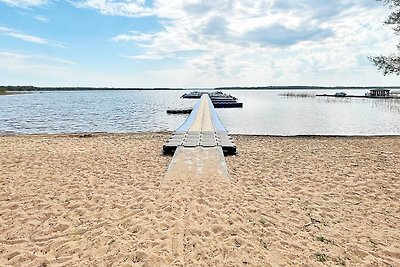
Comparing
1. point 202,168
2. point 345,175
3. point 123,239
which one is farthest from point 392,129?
point 123,239

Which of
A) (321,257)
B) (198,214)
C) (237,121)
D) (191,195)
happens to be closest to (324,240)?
(321,257)

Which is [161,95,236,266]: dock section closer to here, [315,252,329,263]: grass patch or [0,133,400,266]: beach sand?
[0,133,400,266]: beach sand

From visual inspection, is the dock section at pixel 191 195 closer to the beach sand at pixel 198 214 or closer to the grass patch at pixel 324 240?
the beach sand at pixel 198 214

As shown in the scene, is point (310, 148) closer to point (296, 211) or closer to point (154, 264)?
point (296, 211)

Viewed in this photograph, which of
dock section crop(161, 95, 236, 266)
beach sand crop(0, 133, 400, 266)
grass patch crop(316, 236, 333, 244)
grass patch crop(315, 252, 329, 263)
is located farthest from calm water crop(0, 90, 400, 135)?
grass patch crop(315, 252, 329, 263)

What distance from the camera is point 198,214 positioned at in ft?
18.6

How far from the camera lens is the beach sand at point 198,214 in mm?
4387

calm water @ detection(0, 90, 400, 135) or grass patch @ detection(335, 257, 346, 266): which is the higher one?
calm water @ detection(0, 90, 400, 135)

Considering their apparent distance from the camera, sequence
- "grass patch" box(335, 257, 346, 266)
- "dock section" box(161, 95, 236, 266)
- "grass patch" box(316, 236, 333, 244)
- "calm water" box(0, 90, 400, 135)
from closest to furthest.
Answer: "grass patch" box(335, 257, 346, 266)
"dock section" box(161, 95, 236, 266)
"grass patch" box(316, 236, 333, 244)
"calm water" box(0, 90, 400, 135)

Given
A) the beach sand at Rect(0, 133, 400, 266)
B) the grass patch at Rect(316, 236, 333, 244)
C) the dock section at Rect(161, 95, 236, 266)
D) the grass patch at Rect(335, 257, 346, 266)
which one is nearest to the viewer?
the grass patch at Rect(335, 257, 346, 266)

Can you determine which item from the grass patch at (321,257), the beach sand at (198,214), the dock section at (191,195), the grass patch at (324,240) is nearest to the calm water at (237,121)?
the dock section at (191,195)

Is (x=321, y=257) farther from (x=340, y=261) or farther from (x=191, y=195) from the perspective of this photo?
(x=191, y=195)

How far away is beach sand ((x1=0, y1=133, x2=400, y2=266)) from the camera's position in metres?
4.39

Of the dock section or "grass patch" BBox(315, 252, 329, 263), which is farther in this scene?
the dock section
